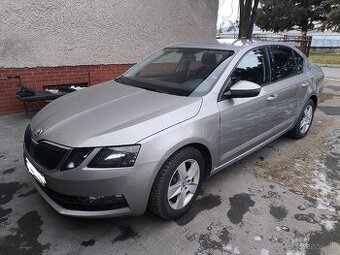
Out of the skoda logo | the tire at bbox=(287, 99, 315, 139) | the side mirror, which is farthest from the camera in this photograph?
the tire at bbox=(287, 99, 315, 139)

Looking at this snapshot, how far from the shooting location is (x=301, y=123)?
4824 millimetres

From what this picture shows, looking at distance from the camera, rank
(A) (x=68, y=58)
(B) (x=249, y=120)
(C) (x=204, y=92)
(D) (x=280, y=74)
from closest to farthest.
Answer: (C) (x=204, y=92) < (B) (x=249, y=120) < (D) (x=280, y=74) < (A) (x=68, y=58)

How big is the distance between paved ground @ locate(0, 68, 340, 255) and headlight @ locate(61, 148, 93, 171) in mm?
702

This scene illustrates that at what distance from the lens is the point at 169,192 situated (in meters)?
2.66

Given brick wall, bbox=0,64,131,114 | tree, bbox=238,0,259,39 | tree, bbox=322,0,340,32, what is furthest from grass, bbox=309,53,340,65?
brick wall, bbox=0,64,131,114

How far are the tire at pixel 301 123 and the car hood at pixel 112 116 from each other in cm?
250

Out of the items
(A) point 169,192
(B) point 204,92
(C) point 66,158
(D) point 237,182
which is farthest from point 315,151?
(C) point 66,158

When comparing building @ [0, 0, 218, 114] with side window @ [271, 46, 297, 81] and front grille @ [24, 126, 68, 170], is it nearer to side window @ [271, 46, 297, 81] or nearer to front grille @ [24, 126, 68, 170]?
front grille @ [24, 126, 68, 170]

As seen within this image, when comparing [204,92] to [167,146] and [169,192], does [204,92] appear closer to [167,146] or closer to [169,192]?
[167,146]

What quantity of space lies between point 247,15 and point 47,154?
7.16m

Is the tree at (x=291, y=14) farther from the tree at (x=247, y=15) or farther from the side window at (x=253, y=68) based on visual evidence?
the side window at (x=253, y=68)

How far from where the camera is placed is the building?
5.42 m

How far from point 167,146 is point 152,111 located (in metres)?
0.39

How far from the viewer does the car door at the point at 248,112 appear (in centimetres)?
310
